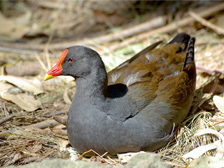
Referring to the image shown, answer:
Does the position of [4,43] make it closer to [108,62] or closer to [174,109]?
[108,62]

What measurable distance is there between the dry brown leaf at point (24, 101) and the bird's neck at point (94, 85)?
1093 millimetres

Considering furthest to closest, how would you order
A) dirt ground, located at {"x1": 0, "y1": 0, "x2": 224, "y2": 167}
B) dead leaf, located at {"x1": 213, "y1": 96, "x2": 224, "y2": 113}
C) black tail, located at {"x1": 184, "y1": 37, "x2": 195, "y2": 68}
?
1. black tail, located at {"x1": 184, "y1": 37, "x2": 195, "y2": 68}
2. dead leaf, located at {"x1": 213, "y1": 96, "x2": 224, "y2": 113}
3. dirt ground, located at {"x1": 0, "y1": 0, "x2": 224, "y2": 167}

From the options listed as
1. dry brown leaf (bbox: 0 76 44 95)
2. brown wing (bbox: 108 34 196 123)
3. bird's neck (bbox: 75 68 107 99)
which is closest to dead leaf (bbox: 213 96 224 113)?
brown wing (bbox: 108 34 196 123)

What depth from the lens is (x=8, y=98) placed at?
3826mm

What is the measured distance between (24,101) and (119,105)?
4.74ft

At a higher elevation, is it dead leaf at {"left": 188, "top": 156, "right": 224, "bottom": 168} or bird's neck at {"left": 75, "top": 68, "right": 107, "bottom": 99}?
bird's neck at {"left": 75, "top": 68, "right": 107, "bottom": 99}

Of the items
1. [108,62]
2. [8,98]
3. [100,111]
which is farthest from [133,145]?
[108,62]

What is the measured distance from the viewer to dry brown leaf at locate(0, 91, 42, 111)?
3763 millimetres

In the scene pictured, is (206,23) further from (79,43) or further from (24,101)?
(24,101)

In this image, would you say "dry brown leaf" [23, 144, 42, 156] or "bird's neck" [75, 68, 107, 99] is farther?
"dry brown leaf" [23, 144, 42, 156]

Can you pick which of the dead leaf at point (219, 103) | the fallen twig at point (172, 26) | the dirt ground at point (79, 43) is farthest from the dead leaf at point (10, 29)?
the dead leaf at point (219, 103)

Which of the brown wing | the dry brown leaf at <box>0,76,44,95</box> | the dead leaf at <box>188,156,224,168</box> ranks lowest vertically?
the dead leaf at <box>188,156,224,168</box>

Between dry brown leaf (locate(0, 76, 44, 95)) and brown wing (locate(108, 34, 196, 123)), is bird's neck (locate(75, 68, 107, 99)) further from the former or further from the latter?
dry brown leaf (locate(0, 76, 44, 95))

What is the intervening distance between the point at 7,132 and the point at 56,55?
90.1 inches
